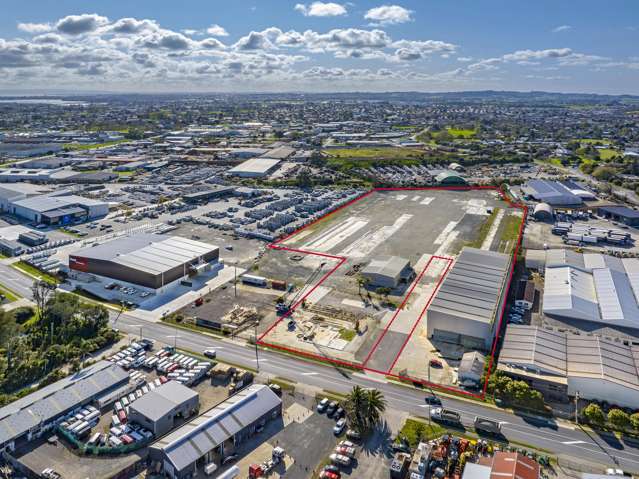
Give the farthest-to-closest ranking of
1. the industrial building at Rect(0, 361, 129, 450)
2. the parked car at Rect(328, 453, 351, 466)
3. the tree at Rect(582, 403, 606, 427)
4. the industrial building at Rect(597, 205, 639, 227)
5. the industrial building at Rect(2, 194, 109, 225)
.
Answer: the industrial building at Rect(597, 205, 639, 227), the industrial building at Rect(2, 194, 109, 225), the tree at Rect(582, 403, 606, 427), the industrial building at Rect(0, 361, 129, 450), the parked car at Rect(328, 453, 351, 466)

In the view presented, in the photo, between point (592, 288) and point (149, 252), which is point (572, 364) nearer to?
point (592, 288)

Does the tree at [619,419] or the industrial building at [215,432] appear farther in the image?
the tree at [619,419]

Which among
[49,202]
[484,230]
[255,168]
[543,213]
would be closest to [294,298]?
[484,230]

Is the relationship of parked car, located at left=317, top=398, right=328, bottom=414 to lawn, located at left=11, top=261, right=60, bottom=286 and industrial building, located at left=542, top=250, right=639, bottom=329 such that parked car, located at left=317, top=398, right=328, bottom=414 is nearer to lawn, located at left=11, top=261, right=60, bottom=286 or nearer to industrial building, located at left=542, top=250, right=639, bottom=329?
industrial building, located at left=542, top=250, right=639, bottom=329

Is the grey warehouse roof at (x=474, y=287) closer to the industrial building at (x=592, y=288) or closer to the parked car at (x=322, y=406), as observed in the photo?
the industrial building at (x=592, y=288)

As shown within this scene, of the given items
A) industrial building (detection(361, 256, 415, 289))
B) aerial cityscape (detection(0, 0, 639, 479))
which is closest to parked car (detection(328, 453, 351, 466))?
aerial cityscape (detection(0, 0, 639, 479))

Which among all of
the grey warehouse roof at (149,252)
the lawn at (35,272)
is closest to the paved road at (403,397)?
the grey warehouse roof at (149,252)
